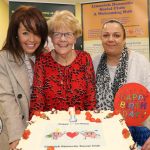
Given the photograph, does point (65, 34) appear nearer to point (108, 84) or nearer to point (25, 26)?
point (25, 26)

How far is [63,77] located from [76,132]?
700 millimetres

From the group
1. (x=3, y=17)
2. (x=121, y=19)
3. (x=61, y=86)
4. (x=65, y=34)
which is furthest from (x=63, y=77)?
(x=3, y=17)

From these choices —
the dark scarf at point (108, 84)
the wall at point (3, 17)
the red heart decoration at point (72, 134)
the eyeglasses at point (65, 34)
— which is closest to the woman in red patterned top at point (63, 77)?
the eyeglasses at point (65, 34)

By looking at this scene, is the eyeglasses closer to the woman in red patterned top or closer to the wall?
the woman in red patterned top

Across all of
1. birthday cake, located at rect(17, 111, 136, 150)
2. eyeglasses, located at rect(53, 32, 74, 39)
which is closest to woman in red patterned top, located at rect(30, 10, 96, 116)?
eyeglasses, located at rect(53, 32, 74, 39)

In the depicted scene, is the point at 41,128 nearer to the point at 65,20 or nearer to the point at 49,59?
the point at 49,59

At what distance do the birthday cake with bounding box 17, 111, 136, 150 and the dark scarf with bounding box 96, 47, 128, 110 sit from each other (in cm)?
49

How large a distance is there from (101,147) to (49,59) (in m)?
1.05

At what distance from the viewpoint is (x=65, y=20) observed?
7.18 ft

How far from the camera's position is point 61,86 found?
2180 millimetres

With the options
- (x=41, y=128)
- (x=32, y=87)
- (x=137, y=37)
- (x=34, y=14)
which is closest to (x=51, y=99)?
(x=32, y=87)

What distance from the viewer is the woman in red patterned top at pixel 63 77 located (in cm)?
217

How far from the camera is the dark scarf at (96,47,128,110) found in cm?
240

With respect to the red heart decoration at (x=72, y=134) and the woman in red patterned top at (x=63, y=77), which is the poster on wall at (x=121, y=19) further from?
the red heart decoration at (x=72, y=134)
